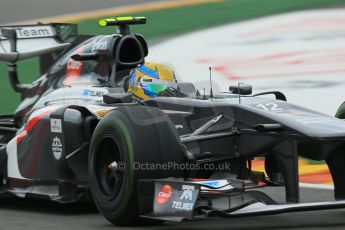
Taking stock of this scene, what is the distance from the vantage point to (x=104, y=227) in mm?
6816

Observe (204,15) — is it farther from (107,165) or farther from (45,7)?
(107,165)

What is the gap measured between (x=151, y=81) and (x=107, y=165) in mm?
1162

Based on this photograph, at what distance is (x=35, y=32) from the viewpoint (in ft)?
31.5

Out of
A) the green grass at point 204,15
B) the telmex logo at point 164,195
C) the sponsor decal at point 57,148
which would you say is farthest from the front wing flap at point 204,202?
the green grass at point 204,15

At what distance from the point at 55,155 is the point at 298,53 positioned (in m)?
7.04

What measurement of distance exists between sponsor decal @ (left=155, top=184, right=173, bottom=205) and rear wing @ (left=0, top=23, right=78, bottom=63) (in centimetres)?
339

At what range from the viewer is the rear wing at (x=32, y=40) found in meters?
9.35

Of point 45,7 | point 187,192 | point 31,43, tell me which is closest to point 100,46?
point 31,43

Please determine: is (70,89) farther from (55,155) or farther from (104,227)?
(104,227)

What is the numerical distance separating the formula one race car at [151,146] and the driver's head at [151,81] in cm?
11

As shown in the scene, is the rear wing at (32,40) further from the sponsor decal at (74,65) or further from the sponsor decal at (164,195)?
the sponsor decal at (164,195)

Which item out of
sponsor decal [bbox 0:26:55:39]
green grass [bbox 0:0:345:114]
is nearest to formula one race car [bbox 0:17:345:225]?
sponsor decal [bbox 0:26:55:39]

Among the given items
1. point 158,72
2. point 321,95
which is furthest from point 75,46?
point 321,95

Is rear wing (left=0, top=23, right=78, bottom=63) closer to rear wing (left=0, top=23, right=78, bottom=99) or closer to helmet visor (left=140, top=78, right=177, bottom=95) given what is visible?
rear wing (left=0, top=23, right=78, bottom=99)
